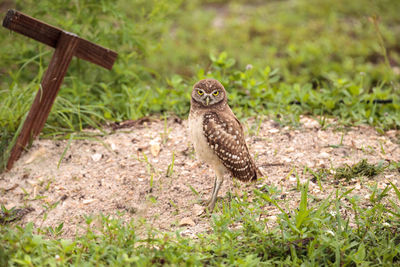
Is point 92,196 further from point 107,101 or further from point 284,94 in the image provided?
point 284,94

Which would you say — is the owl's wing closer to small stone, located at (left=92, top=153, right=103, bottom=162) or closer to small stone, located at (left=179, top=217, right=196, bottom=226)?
small stone, located at (left=179, top=217, right=196, bottom=226)

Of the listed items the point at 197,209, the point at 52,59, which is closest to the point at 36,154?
the point at 52,59

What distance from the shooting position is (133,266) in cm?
311

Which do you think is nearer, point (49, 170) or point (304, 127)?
point (49, 170)

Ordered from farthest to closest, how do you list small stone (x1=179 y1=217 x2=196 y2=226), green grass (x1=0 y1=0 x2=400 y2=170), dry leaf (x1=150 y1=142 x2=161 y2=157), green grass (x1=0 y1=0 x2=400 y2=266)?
1. green grass (x1=0 y1=0 x2=400 y2=170)
2. dry leaf (x1=150 y1=142 x2=161 y2=157)
3. small stone (x1=179 y1=217 x2=196 y2=226)
4. green grass (x1=0 y1=0 x2=400 y2=266)

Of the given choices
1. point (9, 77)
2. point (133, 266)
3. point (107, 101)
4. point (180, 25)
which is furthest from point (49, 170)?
point (180, 25)

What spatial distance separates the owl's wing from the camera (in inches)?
157

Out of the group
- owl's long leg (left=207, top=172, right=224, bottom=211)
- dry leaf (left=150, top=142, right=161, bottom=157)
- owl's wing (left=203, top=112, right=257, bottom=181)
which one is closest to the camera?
owl's wing (left=203, top=112, right=257, bottom=181)

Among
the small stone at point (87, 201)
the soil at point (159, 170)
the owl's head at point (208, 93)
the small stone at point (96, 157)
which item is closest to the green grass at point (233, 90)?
the soil at point (159, 170)

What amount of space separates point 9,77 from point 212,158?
324 centimetres

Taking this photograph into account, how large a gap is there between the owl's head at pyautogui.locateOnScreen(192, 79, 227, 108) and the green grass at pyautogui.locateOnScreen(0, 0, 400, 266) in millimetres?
932

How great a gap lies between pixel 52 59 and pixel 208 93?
5.59 ft

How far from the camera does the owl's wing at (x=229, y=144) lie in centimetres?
399

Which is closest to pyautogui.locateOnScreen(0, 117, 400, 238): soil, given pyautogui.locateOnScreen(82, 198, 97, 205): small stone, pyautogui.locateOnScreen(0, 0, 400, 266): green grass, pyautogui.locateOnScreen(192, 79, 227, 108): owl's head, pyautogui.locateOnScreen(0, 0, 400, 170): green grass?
pyautogui.locateOnScreen(82, 198, 97, 205): small stone
